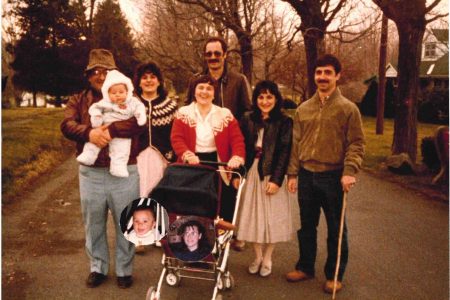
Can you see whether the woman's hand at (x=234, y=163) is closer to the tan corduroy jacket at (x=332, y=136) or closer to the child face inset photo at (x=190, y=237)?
the child face inset photo at (x=190, y=237)

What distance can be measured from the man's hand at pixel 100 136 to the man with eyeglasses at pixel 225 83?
1330mm

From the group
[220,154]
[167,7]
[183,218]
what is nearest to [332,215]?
[220,154]

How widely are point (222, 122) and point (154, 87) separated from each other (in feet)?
3.09

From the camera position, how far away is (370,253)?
539cm

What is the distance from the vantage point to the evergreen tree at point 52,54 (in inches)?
1108

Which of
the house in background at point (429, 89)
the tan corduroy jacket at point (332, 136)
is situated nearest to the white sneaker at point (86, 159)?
the tan corduroy jacket at point (332, 136)

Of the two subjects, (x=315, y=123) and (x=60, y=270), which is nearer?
(x=315, y=123)

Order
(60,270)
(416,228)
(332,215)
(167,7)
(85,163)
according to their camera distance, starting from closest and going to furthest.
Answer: (85,163) → (332,215) → (60,270) → (416,228) → (167,7)

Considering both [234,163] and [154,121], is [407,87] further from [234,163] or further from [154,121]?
[234,163]

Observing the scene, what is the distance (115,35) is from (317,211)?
33580 mm

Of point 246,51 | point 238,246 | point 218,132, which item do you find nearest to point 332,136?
point 218,132

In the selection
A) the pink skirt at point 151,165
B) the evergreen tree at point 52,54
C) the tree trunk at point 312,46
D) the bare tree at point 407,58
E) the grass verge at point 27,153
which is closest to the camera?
the pink skirt at point 151,165

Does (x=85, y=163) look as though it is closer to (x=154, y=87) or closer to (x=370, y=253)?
(x=154, y=87)

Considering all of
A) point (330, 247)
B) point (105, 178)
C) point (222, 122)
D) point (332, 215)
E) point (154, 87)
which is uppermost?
point (154, 87)
